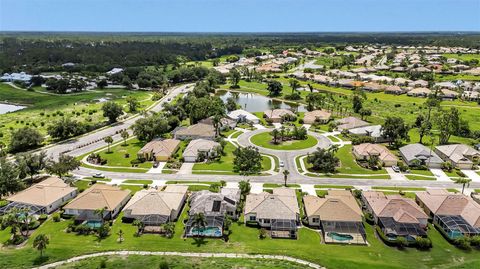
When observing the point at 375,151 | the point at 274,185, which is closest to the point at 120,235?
the point at 274,185

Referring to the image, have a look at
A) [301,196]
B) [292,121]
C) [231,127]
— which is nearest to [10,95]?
[231,127]

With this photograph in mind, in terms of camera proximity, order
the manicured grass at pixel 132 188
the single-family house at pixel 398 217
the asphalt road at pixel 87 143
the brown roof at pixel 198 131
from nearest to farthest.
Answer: the single-family house at pixel 398 217 → the manicured grass at pixel 132 188 → the asphalt road at pixel 87 143 → the brown roof at pixel 198 131

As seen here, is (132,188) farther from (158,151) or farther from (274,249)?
(274,249)

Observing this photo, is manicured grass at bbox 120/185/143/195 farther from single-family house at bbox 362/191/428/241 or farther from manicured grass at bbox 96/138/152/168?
single-family house at bbox 362/191/428/241

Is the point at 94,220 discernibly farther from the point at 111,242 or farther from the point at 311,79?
the point at 311,79

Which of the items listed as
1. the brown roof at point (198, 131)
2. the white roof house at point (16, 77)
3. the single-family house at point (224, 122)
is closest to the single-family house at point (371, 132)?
the single-family house at point (224, 122)

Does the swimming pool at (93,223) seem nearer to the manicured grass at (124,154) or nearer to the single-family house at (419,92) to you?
the manicured grass at (124,154)
